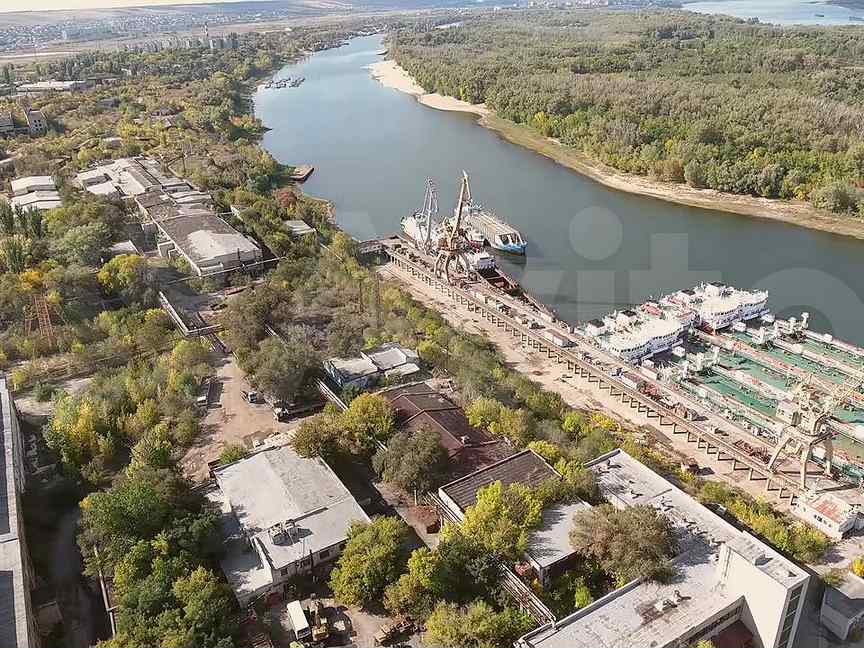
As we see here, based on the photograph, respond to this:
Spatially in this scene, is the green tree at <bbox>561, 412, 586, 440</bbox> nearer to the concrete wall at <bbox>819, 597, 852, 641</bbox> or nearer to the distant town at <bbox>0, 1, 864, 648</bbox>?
the distant town at <bbox>0, 1, 864, 648</bbox>

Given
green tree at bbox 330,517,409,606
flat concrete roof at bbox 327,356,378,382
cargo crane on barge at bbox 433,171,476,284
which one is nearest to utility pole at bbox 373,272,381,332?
flat concrete roof at bbox 327,356,378,382

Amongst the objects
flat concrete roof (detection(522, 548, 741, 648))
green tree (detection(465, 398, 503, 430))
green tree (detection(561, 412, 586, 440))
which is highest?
green tree (detection(465, 398, 503, 430))

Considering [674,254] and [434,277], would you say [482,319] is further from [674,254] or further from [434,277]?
[674,254]

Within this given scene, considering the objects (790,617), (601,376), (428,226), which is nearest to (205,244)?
(428,226)

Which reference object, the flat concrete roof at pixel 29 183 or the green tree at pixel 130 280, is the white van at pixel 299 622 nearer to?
the green tree at pixel 130 280

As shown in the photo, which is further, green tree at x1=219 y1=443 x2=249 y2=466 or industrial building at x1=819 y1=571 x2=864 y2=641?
green tree at x1=219 y1=443 x2=249 y2=466

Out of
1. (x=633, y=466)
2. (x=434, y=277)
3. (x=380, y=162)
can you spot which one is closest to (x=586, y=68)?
(x=380, y=162)

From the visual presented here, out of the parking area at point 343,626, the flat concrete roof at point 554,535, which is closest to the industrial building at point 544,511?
the flat concrete roof at point 554,535
